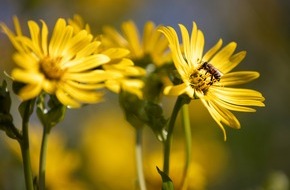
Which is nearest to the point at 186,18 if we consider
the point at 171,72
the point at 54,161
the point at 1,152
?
the point at 1,152

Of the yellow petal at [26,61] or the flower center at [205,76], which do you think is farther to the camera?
the flower center at [205,76]

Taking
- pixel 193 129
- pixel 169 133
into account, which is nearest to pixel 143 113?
pixel 169 133

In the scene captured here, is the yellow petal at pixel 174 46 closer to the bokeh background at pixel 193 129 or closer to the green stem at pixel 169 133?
the green stem at pixel 169 133

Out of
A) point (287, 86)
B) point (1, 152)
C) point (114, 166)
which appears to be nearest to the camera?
point (1, 152)

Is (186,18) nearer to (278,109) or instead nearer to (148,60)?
(278,109)

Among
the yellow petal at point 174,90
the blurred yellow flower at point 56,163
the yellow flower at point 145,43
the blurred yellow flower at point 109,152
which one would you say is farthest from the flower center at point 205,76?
the blurred yellow flower at point 109,152

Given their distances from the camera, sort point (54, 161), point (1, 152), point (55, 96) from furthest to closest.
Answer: point (1, 152) → point (54, 161) → point (55, 96)
